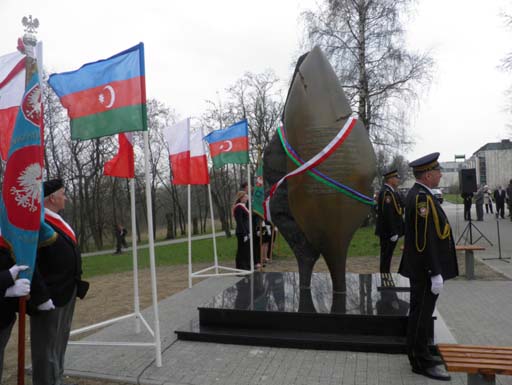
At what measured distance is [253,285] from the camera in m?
6.63

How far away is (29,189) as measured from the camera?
296 cm

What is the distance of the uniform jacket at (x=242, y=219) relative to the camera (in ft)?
34.1

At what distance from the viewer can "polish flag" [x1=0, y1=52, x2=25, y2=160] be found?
3.89m

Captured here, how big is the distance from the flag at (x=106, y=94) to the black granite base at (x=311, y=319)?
264 cm

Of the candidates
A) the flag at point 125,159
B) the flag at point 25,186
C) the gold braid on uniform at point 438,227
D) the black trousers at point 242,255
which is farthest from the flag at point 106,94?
the black trousers at point 242,255

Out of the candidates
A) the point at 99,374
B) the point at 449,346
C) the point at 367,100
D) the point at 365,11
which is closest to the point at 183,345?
the point at 99,374

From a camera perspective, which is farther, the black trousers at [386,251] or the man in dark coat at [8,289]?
the black trousers at [386,251]

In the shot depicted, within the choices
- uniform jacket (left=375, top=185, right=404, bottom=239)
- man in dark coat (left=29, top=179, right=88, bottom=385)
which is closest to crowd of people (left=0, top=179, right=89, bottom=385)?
man in dark coat (left=29, top=179, right=88, bottom=385)

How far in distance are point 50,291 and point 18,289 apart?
2.16 feet

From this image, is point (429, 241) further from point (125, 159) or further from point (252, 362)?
point (125, 159)

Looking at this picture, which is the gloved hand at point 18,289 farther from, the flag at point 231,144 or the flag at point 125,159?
the flag at point 231,144

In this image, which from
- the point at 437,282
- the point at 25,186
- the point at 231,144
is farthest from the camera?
the point at 231,144

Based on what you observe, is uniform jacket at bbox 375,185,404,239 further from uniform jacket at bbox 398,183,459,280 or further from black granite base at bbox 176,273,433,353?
uniform jacket at bbox 398,183,459,280

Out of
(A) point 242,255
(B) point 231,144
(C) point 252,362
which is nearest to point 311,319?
(C) point 252,362
